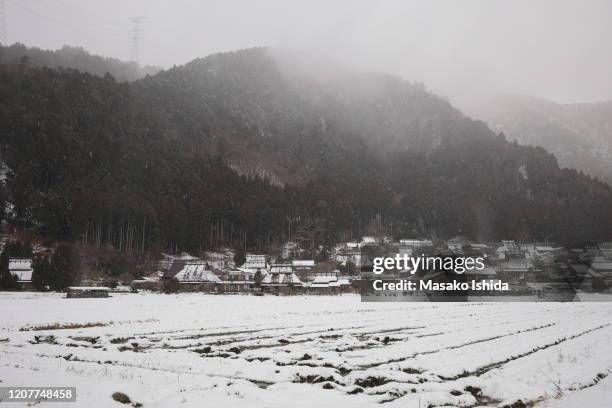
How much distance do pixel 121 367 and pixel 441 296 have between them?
4446 cm

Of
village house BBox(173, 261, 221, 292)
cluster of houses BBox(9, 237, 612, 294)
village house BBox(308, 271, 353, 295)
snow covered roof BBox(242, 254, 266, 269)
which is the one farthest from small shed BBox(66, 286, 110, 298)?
snow covered roof BBox(242, 254, 266, 269)

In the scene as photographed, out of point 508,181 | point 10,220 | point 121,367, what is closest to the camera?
point 121,367

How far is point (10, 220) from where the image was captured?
265 ft

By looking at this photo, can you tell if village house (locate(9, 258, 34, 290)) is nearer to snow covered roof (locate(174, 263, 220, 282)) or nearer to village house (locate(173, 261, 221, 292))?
village house (locate(173, 261, 221, 292))

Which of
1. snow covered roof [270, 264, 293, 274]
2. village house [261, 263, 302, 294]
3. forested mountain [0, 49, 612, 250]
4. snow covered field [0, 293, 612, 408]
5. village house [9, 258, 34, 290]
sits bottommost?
village house [261, 263, 302, 294]

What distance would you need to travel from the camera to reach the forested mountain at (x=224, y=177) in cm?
9406

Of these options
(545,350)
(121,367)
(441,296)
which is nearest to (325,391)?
(121,367)

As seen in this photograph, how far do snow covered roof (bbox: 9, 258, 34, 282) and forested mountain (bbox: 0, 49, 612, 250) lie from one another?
23.8 metres

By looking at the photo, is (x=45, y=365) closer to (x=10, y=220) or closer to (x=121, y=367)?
(x=121, y=367)

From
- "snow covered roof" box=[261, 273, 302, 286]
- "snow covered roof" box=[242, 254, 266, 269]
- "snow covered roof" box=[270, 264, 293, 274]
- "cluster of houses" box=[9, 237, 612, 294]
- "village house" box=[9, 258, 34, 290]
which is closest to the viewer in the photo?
"village house" box=[9, 258, 34, 290]

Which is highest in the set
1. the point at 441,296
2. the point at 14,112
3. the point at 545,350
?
the point at 14,112

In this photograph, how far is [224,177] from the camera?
134 metres

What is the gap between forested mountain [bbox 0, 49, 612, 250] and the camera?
94062 millimetres

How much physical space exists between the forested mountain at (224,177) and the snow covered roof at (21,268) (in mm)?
23751
